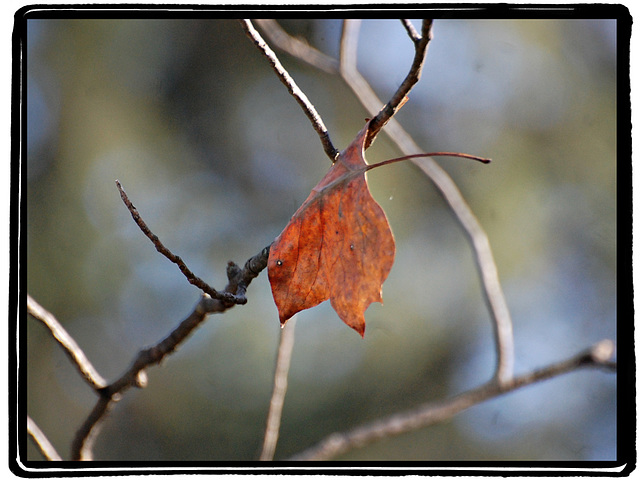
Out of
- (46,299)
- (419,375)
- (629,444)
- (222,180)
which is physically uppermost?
(222,180)

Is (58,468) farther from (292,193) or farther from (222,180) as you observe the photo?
(222,180)

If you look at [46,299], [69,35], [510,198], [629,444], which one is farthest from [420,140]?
[629,444]

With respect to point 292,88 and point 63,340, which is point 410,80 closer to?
point 292,88

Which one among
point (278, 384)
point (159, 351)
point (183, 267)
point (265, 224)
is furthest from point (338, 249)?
point (265, 224)

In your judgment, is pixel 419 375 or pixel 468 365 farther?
pixel 419 375

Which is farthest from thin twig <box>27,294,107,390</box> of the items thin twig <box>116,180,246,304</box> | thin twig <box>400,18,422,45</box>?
thin twig <box>400,18,422,45</box>

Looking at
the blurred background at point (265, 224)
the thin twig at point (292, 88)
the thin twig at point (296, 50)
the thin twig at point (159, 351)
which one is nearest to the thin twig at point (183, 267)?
the thin twig at point (159, 351)
